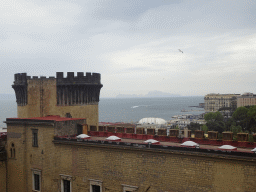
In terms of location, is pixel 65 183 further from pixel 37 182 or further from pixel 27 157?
pixel 27 157

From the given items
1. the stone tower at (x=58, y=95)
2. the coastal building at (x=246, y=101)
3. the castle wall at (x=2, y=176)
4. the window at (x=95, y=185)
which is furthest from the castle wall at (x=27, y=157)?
the coastal building at (x=246, y=101)

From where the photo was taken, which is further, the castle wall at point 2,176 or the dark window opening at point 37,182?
the castle wall at point 2,176

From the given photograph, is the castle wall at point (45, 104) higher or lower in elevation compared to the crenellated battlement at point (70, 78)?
→ lower

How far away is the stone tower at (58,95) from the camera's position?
27.2 m

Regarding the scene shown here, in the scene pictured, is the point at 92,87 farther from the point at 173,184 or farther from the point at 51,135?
the point at 173,184

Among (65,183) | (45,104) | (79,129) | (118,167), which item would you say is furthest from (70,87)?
(118,167)

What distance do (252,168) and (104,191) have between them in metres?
10.0

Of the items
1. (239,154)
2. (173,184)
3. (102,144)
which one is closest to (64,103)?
(102,144)

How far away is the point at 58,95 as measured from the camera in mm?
27266

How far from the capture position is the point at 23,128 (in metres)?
22.1

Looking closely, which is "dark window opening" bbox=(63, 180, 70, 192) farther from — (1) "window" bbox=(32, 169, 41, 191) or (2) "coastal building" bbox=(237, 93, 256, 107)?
(2) "coastal building" bbox=(237, 93, 256, 107)

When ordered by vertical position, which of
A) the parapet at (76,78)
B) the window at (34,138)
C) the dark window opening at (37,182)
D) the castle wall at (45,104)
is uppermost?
the parapet at (76,78)

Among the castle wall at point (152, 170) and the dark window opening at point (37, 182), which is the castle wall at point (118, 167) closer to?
the castle wall at point (152, 170)

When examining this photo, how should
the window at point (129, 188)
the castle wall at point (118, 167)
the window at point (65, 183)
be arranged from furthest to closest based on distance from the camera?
the window at point (65, 183), the window at point (129, 188), the castle wall at point (118, 167)
